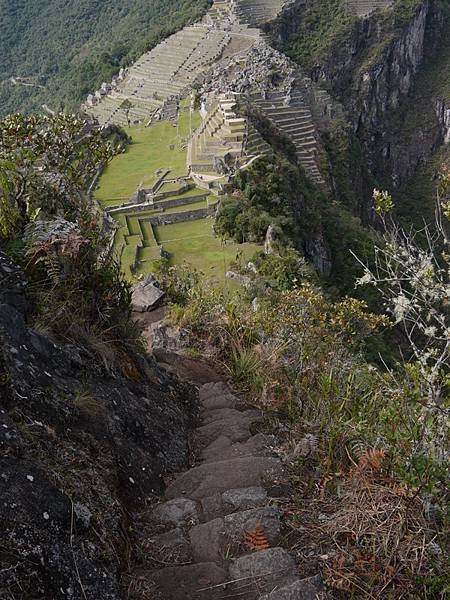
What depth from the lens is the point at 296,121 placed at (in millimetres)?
40625

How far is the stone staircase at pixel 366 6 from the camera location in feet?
228

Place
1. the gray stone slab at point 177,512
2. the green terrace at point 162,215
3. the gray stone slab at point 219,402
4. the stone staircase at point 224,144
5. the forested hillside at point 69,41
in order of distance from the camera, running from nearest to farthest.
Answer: the gray stone slab at point 177,512, the gray stone slab at point 219,402, the green terrace at point 162,215, the stone staircase at point 224,144, the forested hillside at point 69,41

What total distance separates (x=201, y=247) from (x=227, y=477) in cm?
1740

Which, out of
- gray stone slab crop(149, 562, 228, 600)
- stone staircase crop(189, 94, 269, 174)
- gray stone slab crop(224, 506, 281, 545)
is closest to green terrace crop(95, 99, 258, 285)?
stone staircase crop(189, 94, 269, 174)

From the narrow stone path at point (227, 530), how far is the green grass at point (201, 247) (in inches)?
543

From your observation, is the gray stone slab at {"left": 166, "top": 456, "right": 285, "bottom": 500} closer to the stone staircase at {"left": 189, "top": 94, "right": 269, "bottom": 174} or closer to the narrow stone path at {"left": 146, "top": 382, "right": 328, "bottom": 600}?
the narrow stone path at {"left": 146, "top": 382, "right": 328, "bottom": 600}

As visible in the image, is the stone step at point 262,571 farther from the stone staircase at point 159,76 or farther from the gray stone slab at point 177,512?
the stone staircase at point 159,76

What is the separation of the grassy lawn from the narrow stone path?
2110 centimetres

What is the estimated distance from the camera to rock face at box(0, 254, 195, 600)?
7.16 ft

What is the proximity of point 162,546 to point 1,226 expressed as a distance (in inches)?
94.0

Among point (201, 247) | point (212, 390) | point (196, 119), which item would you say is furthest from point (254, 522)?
point (196, 119)

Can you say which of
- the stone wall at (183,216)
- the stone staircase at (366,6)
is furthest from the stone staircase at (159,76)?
the stone staircase at (366,6)

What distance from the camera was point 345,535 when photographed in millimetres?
2693

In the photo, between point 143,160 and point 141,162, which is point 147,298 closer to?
point 141,162
